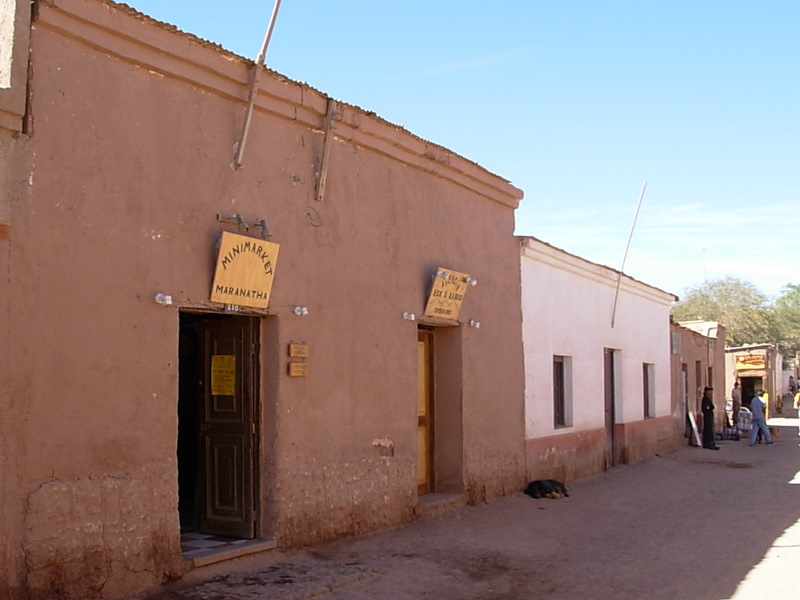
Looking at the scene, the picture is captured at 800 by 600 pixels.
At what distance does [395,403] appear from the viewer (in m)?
9.38

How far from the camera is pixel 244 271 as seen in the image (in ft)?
23.8

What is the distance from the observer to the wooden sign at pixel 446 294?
32.8 ft

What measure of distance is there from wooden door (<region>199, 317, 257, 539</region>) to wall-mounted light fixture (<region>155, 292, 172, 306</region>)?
1262mm

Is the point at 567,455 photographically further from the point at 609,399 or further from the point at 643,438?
the point at 643,438

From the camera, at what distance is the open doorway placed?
25.3 feet

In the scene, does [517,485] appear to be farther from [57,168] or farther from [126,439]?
[57,168]

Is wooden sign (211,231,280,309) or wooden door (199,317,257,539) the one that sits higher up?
wooden sign (211,231,280,309)

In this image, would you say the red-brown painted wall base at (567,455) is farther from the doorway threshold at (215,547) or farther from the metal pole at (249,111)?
the metal pole at (249,111)

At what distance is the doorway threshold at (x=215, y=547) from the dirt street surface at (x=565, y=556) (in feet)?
0.33

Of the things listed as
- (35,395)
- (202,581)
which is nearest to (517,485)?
(202,581)

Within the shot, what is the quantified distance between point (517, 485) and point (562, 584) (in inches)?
188

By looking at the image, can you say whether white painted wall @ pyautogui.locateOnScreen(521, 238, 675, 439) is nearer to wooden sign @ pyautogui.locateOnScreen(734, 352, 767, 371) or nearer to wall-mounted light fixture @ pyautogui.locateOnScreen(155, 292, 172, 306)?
wall-mounted light fixture @ pyautogui.locateOnScreen(155, 292, 172, 306)

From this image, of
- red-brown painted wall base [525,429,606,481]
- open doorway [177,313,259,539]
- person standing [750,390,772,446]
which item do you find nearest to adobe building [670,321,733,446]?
person standing [750,390,772,446]

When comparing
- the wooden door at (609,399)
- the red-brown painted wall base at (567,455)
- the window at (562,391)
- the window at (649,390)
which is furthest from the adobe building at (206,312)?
the window at (649,390)
